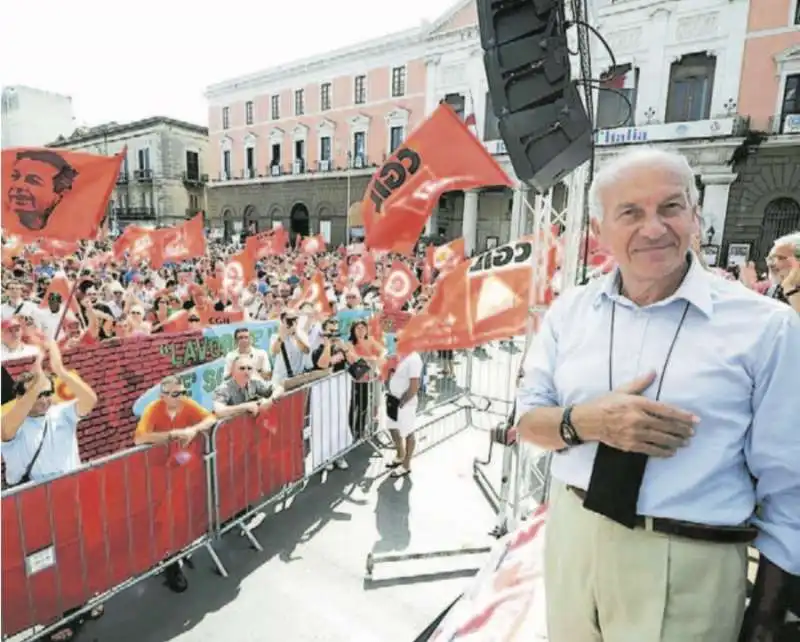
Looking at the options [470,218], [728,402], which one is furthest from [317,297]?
[470,218]

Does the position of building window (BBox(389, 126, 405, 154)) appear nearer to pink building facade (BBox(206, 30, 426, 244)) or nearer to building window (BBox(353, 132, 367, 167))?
pink building facade (BBox(206, 30, 426, 244))

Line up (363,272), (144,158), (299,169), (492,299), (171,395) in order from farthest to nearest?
(144,158) < (299,169) < (363,272) < (492,299) < (171,395)

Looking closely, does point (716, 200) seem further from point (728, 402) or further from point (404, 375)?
point (728, 402)

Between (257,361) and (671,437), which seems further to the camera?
(257,361)

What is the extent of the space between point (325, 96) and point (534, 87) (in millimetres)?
36438

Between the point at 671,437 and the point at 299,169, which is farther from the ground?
the point at 299,169

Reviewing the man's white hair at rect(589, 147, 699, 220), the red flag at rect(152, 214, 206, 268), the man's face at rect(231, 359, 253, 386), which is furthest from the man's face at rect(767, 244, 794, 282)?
the red flag at rect(152, 214, 206, 268)

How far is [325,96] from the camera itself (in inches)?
1415

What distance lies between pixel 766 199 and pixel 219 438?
24.5m

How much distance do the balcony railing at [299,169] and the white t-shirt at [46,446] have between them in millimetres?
30491

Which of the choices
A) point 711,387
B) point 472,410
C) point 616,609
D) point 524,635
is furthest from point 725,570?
point 472,410

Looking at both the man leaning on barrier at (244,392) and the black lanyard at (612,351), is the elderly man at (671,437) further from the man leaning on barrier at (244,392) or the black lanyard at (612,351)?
the man leaning on barrier at (244,392)

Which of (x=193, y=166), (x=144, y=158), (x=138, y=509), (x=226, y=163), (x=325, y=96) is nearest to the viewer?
(x=138, y=509)

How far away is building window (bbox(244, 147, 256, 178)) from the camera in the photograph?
4044 cm
